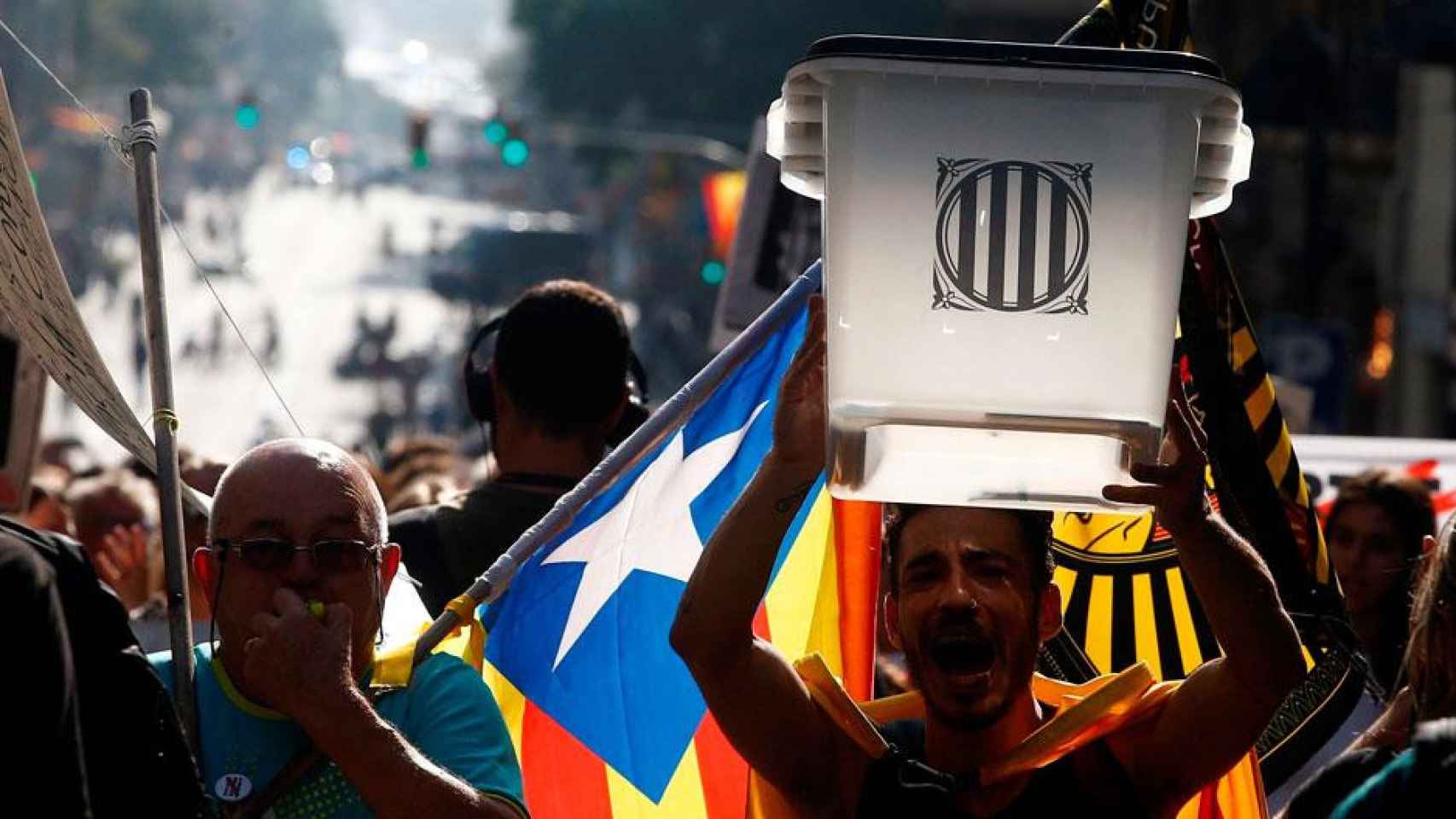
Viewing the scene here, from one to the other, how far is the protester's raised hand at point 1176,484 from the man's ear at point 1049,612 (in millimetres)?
326

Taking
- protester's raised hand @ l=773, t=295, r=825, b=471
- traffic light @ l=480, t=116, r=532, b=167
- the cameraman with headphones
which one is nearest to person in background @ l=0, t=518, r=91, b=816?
protester's raised hand @ l=773, t=295, r=825, b=471

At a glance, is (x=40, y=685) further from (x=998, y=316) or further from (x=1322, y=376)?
(x=1322, y=376)

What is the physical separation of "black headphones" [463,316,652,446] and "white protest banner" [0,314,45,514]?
1.81 m

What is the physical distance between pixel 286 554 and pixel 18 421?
381 cm

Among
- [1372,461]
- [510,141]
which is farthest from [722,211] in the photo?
[1372,461]

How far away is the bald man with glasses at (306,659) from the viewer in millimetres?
3283

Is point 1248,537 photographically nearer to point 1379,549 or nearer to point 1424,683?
point 1424,683

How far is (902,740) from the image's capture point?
3.64 meters

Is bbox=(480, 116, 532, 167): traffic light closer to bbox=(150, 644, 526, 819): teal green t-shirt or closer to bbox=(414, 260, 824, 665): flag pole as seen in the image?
bbox=(414, 260, 824, 665): flag pole

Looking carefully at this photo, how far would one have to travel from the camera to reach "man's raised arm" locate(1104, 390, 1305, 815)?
3400 millimetres

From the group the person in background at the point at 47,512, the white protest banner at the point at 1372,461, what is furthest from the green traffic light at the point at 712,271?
the white protest banner at the point at 1372,461

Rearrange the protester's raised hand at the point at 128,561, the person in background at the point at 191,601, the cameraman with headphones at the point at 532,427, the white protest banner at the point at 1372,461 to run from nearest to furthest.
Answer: the cameraman with headphones at the point at 532,427 < the person in background at the point at 191,601 < the protester's raised hand at the point at 128,561 < the white protest banner at the point at 1372,461

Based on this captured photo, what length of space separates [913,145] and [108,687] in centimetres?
124

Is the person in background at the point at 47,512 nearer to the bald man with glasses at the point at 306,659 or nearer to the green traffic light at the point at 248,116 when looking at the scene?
the bald man with glasses at the point at 306,659
